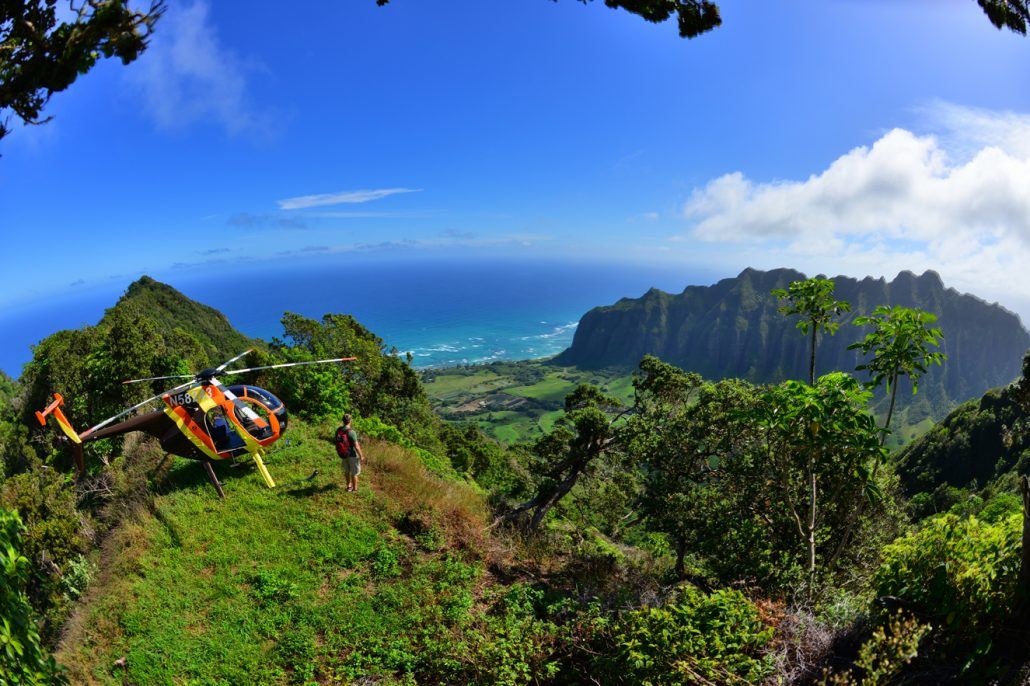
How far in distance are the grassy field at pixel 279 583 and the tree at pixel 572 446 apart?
2143mm

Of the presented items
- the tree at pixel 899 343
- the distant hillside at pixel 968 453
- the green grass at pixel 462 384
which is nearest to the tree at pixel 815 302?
the tree at pixel 899 343

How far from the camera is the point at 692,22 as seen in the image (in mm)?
5863

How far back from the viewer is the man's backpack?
11.1 metres

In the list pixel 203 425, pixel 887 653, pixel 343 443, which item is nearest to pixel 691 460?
pixel 887 653

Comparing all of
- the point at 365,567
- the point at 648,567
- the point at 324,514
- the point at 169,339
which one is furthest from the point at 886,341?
the point at 169,339

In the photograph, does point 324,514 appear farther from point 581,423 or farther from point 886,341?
point 886,341

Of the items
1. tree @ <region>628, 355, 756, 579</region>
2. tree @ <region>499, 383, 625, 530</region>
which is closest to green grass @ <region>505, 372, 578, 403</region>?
tree @ <region>499, 383, 625, 530</region>

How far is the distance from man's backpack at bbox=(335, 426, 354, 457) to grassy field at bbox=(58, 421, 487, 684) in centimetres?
123

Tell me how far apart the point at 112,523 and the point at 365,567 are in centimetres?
735

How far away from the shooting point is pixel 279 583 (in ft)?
28.7

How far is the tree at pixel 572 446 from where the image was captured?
13.2 m

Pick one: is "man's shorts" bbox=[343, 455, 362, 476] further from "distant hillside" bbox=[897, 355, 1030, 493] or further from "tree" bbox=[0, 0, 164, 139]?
"distant hillside" bbox=[897, 355, 1030, 493]

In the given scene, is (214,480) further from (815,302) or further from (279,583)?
(815,302)

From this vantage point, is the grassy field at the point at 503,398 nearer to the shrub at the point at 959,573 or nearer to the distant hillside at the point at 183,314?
the distant hillside at the point at 183,314
